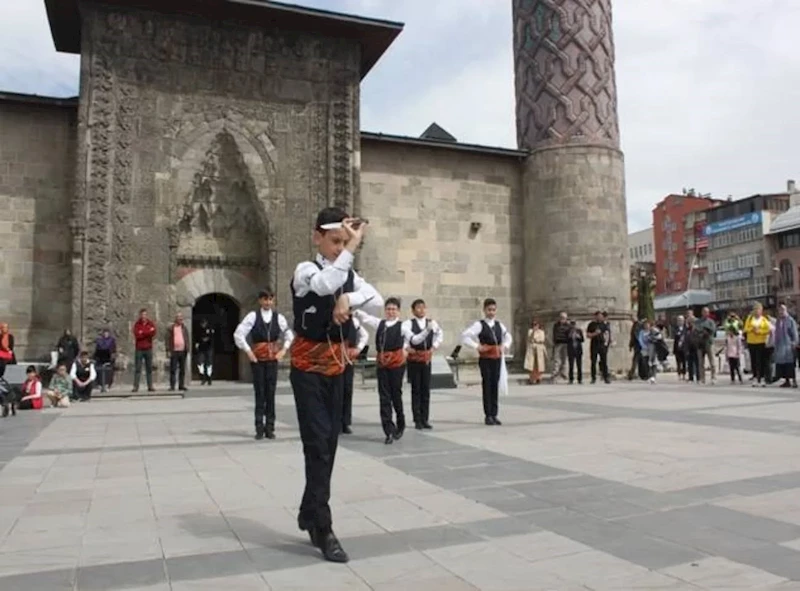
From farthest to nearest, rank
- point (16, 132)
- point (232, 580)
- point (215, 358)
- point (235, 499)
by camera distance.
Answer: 1. point (215, 358)
2. point (16, 132)
3. point (235, 499)
4. point (232, 580)

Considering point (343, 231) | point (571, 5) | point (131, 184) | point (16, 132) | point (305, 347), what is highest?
point (571, 5)

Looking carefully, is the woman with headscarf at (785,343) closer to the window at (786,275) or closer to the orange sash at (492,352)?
the orange sash at (492,352)

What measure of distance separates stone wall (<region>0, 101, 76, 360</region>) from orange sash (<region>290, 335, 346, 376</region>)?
51.8ft

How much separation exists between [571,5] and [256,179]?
1138 centimetres

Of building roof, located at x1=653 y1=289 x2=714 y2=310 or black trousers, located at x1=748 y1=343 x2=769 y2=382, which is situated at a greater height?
building roof, located at x1=653 y1=289 x2=714 y2=310

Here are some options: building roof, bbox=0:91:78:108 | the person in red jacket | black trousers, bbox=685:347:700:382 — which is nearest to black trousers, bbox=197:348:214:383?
the person in red jacket

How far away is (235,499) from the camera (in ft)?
18.6

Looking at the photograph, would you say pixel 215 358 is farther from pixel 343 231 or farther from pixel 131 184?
pixel 343 231

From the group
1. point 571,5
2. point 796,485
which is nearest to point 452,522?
point 796,485

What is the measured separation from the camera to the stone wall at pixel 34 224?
18.0m

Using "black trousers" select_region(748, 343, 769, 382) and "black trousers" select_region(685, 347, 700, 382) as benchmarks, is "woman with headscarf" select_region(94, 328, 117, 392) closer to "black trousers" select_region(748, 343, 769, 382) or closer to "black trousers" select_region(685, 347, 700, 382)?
"black trousers" select_region(685, 347, 700, 382)

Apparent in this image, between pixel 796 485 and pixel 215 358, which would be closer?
pixel 796 485

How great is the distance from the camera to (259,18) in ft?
65.9

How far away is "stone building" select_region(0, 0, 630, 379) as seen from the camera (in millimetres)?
18359
